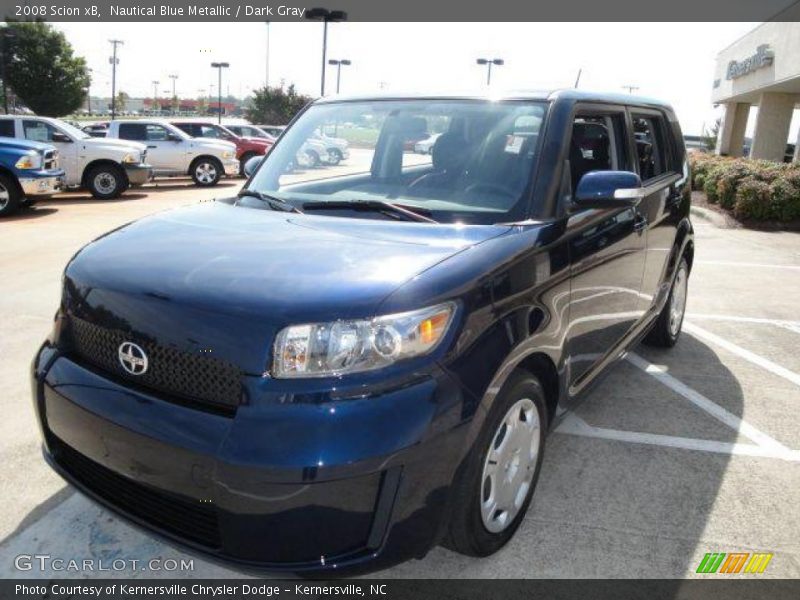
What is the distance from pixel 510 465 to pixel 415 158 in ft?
5.45

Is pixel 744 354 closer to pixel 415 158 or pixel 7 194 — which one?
pixel 415 158

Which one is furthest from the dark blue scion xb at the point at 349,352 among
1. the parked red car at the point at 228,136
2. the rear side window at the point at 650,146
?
the parked red car at the point at 228,136

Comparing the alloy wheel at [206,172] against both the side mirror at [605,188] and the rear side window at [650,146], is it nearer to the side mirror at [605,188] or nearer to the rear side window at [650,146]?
the rear side window at [650,146]

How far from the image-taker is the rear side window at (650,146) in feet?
14.1

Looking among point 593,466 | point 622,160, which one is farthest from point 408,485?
point 622,160

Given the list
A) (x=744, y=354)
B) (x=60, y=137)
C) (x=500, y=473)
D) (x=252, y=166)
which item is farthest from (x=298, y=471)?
(x=60, y=137)

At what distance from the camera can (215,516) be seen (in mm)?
2076

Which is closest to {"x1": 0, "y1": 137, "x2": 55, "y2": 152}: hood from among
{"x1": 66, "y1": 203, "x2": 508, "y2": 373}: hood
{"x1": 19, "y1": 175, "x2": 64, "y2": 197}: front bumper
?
{"x1": 19, "y1": 175, "x2": 64, "y2": 197}: front bumper

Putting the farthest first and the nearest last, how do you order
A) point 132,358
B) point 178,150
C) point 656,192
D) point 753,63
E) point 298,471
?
point 753,63, point 178,150, point 656,192, point 132,358, point 298,471

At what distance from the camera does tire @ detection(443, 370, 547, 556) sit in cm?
232

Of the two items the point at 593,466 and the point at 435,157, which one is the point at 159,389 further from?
the point at 593,466

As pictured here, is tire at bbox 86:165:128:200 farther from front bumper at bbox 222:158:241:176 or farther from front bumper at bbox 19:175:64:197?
front bumper at bbox 222:158:241:176

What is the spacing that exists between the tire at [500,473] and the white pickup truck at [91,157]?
1393cm

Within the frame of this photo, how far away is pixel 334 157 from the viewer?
4.08 metres
